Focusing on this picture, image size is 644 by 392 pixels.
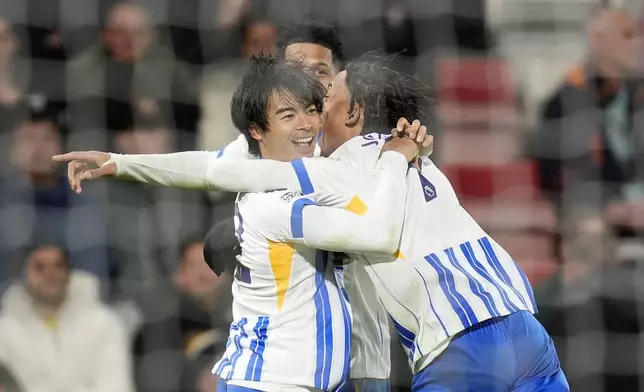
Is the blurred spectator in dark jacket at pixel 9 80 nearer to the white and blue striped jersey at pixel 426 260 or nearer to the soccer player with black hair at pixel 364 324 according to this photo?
the soccer player with black hair at pixel 364 324

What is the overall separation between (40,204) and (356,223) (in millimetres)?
1875

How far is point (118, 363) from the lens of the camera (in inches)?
153

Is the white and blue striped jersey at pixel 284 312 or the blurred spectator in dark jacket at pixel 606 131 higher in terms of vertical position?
the blurred spectator in dark jacket at pixel 606 131

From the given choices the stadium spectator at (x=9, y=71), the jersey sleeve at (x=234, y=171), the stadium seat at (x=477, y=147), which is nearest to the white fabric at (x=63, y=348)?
the stadium spectator at (x=9, y=71)

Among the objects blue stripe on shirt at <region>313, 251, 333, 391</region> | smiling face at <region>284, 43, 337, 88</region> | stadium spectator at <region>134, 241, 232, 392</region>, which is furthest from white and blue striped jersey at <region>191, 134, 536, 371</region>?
stadium spectator at <region>134, 241, 232, 392</region>

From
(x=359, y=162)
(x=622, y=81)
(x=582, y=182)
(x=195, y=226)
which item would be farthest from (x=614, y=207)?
(x=359, y=162)

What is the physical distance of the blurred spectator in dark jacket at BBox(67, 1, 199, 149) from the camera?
4086 mm

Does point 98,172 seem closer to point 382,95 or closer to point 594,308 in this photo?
point 382,95

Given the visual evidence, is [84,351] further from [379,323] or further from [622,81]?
[622,81]

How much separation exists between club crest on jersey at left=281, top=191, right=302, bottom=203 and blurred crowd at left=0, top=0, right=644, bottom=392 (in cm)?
140

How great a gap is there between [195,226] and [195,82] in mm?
516

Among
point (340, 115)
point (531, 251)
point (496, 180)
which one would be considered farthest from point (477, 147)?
point (340, 115)

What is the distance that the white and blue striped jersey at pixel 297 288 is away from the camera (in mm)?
2471

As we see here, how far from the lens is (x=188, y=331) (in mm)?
4000
